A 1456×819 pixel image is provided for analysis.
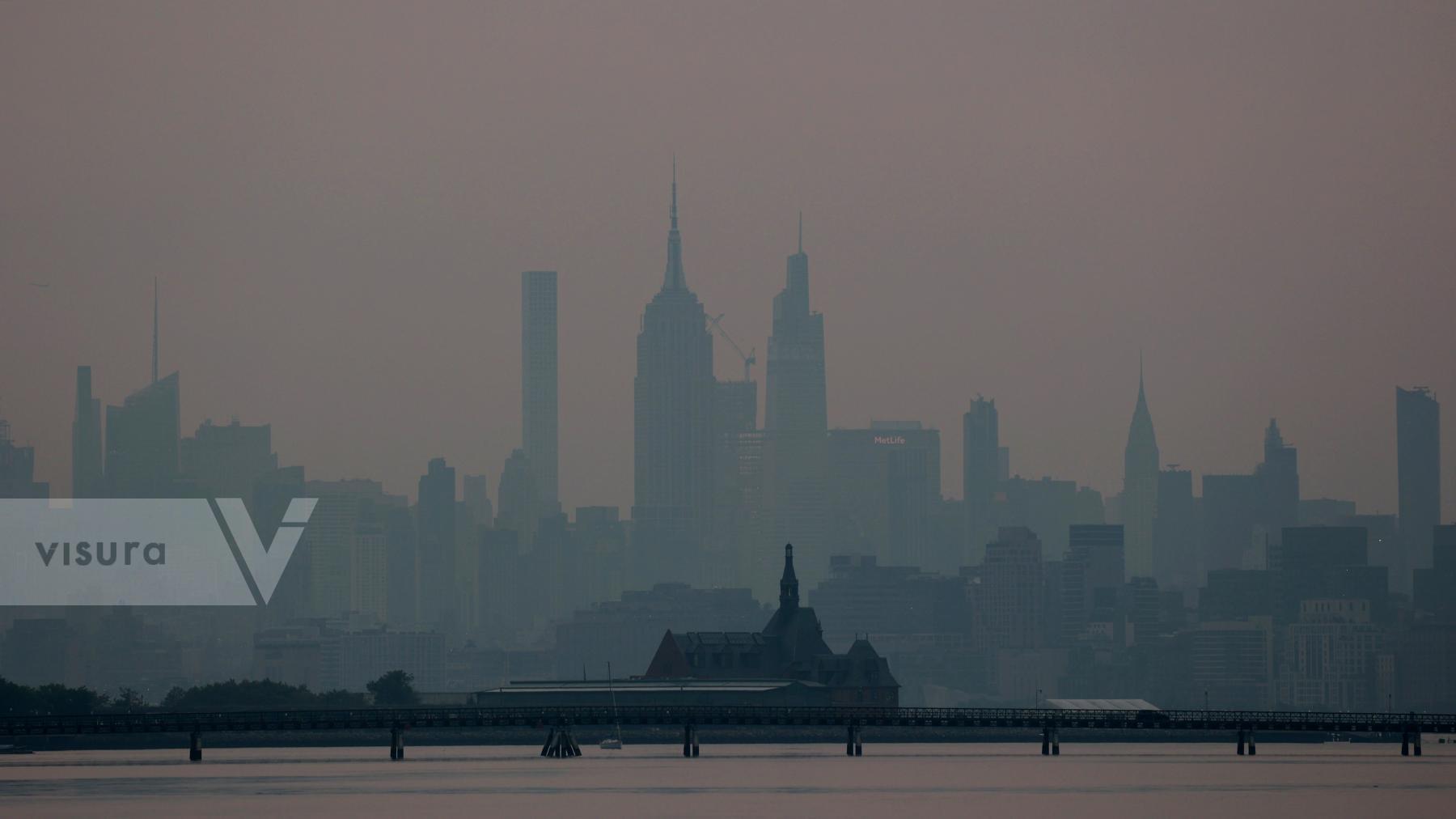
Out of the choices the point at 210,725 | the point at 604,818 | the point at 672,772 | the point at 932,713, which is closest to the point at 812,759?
the point at 932,713

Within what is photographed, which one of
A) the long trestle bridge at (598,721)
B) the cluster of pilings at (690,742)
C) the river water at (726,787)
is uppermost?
the long trestle bridge at (598,721)

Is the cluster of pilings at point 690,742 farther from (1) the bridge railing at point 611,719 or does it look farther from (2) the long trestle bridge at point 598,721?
(1) the bridge railing at point 611,719

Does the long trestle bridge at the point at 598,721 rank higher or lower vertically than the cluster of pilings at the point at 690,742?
higher

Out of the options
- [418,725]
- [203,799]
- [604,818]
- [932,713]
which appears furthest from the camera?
[932,713]

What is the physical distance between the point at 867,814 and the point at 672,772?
135 ft

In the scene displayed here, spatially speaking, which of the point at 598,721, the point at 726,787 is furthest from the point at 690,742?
the point at 726,787

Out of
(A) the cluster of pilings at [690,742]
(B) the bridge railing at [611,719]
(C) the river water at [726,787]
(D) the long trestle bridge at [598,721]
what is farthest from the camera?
(A) the cluster of pilings at [690,742]

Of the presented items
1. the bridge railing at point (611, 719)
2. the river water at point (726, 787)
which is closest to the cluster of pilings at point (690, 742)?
the bridge railing at point (611, 719)

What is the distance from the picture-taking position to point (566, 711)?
192375mm

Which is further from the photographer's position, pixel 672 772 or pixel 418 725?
pixel 418 725

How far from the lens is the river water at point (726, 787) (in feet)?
443

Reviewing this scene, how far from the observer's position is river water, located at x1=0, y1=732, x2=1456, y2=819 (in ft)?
443

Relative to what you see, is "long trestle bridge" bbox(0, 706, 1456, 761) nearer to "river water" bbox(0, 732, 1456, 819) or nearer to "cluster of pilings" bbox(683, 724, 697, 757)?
"cluster of pilings" bbox(683, 724, 697, 757)

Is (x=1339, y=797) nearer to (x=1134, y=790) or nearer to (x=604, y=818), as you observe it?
(x=1134, y=790)
